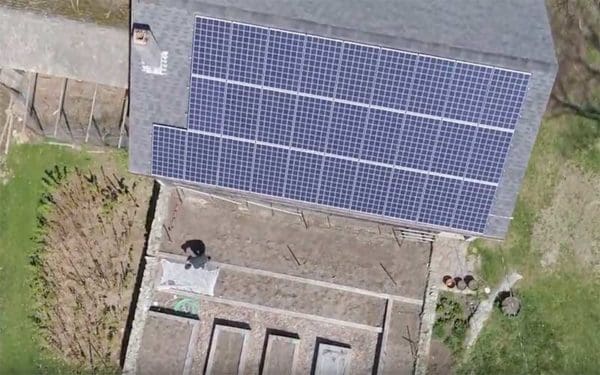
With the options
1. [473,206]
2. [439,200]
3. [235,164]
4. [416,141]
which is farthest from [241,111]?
[473,206]

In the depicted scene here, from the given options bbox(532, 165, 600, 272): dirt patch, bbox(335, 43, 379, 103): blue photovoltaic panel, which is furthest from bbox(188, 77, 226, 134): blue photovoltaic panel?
bbox(532, 165, 600, 272): dirt patch

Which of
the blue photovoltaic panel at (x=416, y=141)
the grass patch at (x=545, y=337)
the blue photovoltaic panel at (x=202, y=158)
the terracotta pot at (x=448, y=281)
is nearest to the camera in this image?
the blue photovoltaic panel at (x=416, y=141)

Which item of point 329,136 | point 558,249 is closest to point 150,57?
point 329,136

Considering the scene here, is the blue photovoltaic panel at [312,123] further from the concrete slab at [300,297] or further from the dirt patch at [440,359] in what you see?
the dirt patch at [440,359]

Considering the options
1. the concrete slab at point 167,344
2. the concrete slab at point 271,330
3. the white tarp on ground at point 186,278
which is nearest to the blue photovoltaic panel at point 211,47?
the white tarp on ground at point 186,278

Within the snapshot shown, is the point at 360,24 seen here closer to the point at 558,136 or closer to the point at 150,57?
the point at 150,57

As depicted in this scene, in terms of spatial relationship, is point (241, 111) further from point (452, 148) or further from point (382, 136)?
point (452, 148)
